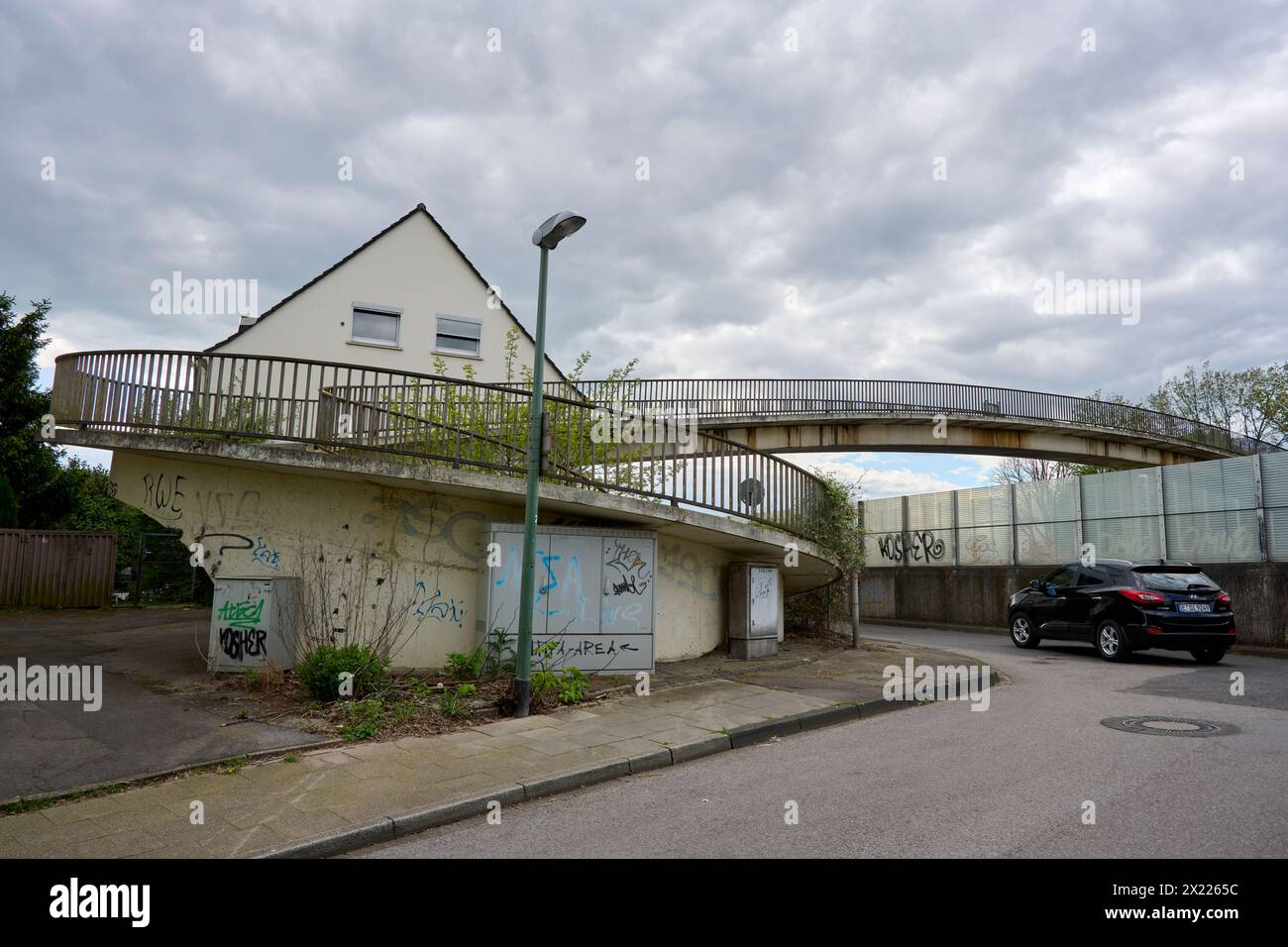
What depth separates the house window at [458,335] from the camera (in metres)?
22.6

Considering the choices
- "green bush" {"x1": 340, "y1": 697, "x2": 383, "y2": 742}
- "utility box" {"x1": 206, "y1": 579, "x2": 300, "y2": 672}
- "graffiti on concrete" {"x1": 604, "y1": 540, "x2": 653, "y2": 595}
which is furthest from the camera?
"graffiti on concrete" {"x1": 604, "y1": 540, "x2": 653, "y2": 595}

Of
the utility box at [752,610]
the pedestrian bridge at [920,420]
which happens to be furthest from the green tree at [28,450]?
the utility box at [752,610]

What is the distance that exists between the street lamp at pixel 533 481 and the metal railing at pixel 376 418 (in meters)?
0.17

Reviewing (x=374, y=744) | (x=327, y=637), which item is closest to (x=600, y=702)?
(x=374, y=744)

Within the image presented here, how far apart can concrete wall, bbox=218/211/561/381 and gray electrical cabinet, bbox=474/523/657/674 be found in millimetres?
11989

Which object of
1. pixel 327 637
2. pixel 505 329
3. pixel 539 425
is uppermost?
pixel 505 329

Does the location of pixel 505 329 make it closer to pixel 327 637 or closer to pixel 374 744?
pixel 327 637

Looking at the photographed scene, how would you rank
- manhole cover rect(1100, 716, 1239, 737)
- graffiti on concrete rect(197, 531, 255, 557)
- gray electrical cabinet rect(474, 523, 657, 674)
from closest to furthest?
manhole cover rect(1100, 716, 1239, 737) → graffiti on concrete rect(197, 531, 255, 557) → gray electrical cabinet rect(474, 523, 657, 674)

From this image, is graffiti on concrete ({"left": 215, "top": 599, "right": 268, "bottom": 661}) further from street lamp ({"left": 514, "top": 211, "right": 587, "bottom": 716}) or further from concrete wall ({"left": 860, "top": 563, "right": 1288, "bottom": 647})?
concrete wall ({"left": 860, "top": 563, "right": 1288, "bottom": 647})

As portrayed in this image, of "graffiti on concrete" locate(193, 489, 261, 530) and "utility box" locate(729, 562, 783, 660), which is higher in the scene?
"graffiti on concrete" locate(193, 489, 261, 530)

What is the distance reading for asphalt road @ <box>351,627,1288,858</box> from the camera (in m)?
4.55

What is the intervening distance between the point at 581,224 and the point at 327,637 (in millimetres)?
5774

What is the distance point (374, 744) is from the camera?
6.90 meters

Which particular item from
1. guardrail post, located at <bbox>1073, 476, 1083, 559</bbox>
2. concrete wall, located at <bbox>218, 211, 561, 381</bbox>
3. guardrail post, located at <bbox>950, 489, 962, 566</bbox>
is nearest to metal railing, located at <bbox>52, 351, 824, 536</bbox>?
concrete wall, located at <bbox>218, 211, 561, 381</bbox>
